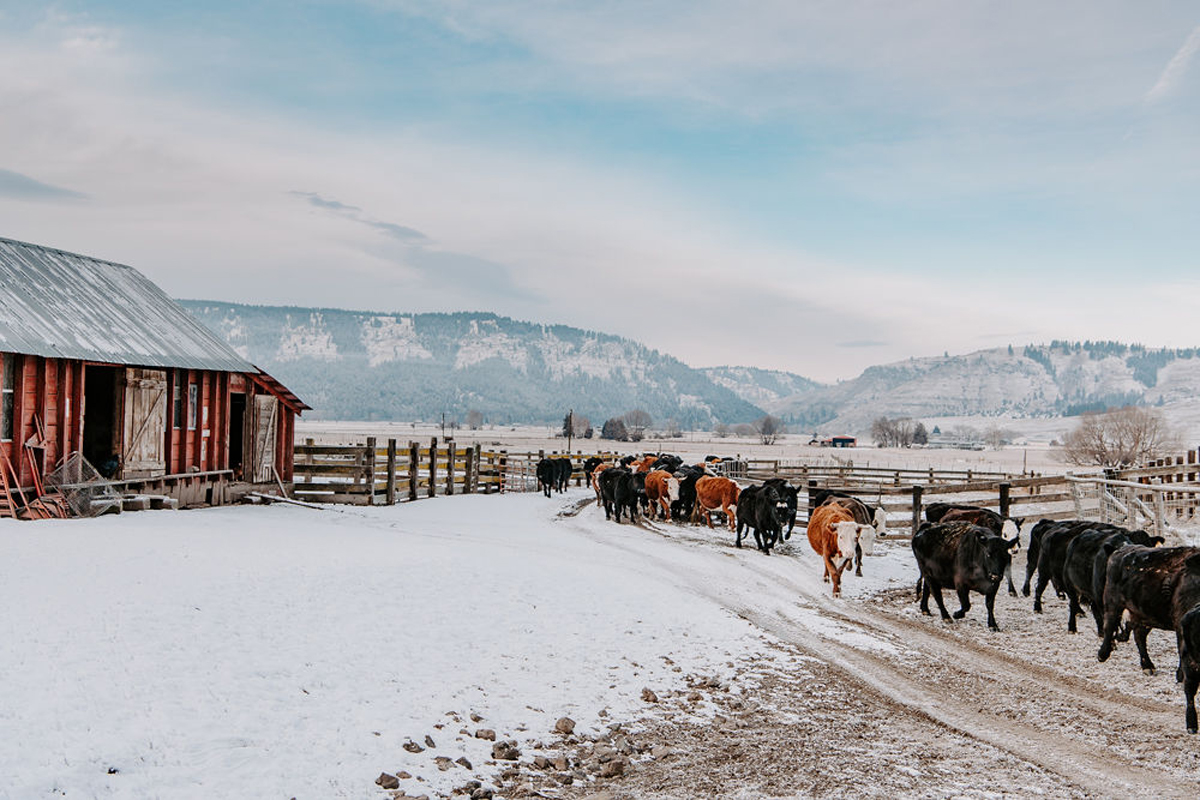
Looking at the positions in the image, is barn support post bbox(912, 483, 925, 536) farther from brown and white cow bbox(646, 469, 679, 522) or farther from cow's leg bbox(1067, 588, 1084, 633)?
cow's leg bbox(1067, 588, 1084, 633)

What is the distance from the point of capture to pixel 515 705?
24.3 ft

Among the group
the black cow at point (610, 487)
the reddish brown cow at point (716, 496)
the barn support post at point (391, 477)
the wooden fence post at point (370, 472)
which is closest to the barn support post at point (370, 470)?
the wooden fence post at point (370, 472)

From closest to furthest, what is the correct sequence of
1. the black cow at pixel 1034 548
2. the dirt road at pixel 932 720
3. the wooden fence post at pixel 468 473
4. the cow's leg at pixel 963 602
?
the dirt road at pixel 932 720
the cow's leg at pixel 963 602
the black cow at pixel 1034 548
the wooden fence post at pixel 468 473

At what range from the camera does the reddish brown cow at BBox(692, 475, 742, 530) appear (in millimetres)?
21891

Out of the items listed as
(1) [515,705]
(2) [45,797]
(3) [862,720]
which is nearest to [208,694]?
(2) [45,797]

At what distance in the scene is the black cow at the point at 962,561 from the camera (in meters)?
11.8

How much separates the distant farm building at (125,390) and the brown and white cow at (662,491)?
1039 centimetres

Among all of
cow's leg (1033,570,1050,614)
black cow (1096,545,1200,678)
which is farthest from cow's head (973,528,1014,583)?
black cow (1096,545,1200,678)

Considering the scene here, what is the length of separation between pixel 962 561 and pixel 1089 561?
A: 63.6 inches

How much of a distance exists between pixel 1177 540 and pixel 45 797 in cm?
1929

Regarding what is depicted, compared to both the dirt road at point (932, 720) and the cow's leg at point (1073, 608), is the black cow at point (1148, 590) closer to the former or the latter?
the dirt road at point (932, 720)

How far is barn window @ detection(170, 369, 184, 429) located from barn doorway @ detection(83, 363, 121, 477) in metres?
1.38

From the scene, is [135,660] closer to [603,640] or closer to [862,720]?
[603,640]

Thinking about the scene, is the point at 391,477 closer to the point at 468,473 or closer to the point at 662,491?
the point at 468,473
